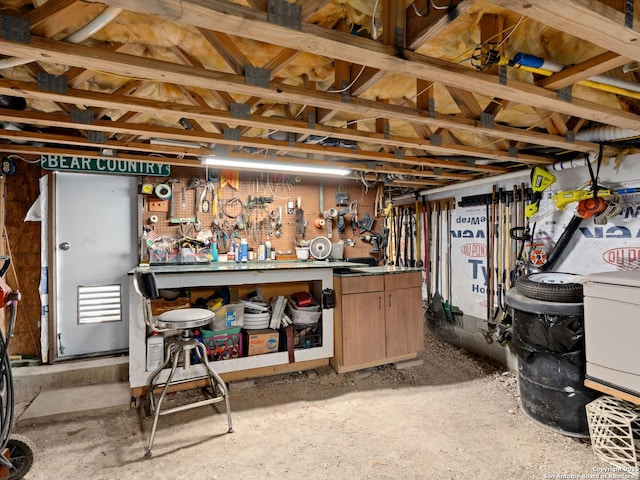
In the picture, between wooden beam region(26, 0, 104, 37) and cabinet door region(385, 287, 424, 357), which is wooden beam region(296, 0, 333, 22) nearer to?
wooden beam region(26, 0, 104, 37)

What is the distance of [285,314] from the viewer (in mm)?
3322

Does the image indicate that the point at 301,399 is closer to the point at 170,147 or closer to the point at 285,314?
the point at 285,314

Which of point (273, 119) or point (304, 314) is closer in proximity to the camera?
point (273, 119)

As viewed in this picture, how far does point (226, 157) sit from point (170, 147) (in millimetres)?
475

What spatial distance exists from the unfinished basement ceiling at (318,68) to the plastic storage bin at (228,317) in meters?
1.47

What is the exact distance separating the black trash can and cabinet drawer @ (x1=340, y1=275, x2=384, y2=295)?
1250mm

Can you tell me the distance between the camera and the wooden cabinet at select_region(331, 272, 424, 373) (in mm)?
3254

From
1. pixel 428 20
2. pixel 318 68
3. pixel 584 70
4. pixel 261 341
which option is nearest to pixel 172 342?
pixel 261 341

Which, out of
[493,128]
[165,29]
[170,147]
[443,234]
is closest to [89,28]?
[165,29]

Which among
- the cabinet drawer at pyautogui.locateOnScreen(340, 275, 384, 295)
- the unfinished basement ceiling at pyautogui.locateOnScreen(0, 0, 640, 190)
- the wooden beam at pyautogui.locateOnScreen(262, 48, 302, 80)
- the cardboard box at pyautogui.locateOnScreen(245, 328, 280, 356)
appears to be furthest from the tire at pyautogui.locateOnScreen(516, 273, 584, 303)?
the wooden beam at pyautogui.locateOnScreen(262, 48, 302, 80)

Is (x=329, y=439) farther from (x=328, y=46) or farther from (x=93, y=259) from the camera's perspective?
(x=93, y=259)

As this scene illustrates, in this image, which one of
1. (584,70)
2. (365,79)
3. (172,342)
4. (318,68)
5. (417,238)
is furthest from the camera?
(417,238)

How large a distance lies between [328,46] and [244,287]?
276 centimetres

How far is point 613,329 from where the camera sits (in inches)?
80.1
